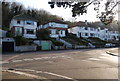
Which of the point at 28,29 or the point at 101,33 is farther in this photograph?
the point at 101,33

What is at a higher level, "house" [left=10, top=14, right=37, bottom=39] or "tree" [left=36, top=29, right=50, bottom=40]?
"house" [left=10, top=14, right=37, bottom=39]

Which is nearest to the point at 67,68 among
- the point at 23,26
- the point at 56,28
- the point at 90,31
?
the point at 23,26

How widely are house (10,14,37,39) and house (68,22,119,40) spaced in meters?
23.7

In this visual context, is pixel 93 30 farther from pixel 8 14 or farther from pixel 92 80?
pixel 92 80

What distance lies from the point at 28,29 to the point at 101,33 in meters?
43.3

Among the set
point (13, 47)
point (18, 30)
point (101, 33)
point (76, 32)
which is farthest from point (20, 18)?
point (101, 33)

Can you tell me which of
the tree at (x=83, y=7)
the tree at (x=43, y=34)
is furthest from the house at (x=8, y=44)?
the tree at (x=83, y=7)

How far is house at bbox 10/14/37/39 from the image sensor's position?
48.6 metres

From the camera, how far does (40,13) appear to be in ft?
255

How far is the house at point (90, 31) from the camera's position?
71.7 m

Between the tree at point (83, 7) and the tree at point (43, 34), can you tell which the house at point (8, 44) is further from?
the tree at point (83, 7)

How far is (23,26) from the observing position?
4984 centimetres

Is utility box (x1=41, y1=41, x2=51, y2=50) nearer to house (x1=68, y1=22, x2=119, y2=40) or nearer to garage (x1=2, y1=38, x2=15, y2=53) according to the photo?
garage (x1=2, y1=38, x2=15, y2=53)

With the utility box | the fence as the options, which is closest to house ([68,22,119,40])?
the utility box
